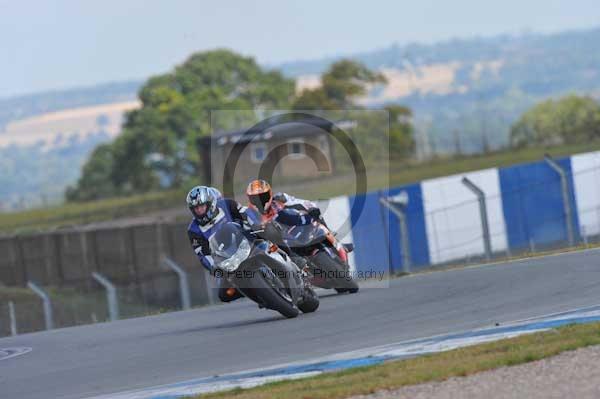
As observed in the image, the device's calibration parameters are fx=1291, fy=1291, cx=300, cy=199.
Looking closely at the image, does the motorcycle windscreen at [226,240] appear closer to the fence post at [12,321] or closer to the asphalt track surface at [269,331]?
the asphalt track surface at [269,331]

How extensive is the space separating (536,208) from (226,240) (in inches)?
570

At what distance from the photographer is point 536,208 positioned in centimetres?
2716

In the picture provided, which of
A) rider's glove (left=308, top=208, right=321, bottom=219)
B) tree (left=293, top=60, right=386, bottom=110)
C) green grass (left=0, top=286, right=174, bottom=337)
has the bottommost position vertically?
green grass (left=0, top=286, right=174, bottom=337)

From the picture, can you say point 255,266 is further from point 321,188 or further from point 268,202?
point 321,188

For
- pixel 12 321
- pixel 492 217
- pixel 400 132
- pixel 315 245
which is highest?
pixel 400 132

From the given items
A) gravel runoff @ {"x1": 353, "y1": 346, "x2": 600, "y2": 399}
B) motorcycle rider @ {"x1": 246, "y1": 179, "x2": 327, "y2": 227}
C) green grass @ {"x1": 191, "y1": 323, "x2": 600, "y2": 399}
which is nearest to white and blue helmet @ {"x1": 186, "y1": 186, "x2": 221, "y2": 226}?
motorcycle rider @ {"x1": 246, "y1": 179, "x2": 327, "y2": 227}

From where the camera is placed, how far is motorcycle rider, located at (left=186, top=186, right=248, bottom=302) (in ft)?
45.8

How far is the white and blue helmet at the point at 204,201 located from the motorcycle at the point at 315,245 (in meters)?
1.90

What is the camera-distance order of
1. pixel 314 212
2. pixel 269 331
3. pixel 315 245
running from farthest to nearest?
pixel 315 245, pixel 314 212, pixel 269 331

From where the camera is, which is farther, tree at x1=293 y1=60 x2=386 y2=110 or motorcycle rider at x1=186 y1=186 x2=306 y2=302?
tree at x1=293 y1=60 x2=386 y2=110

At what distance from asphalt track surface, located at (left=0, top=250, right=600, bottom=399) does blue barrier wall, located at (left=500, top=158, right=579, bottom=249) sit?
9.25m

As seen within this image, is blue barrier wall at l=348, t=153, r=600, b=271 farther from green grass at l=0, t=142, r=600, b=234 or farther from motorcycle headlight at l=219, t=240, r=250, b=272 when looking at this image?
green grass at l=0, t=142, r=600, b=234

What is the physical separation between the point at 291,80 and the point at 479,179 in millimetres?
83633

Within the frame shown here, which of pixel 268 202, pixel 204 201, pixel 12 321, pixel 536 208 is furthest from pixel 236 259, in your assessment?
pixel 536 208
